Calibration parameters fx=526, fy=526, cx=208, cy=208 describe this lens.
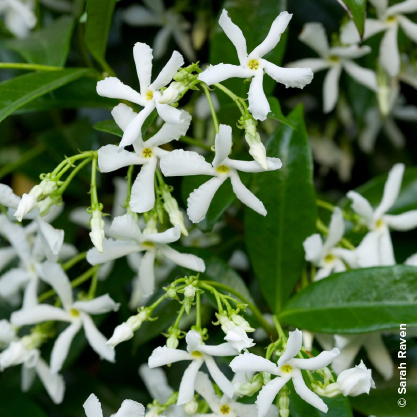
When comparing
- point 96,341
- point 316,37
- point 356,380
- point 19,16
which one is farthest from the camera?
point 19,16

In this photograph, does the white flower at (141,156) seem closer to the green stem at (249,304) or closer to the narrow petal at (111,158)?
the narrow petal at (111,158)

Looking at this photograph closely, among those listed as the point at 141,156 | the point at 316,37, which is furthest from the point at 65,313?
the point at 316,37

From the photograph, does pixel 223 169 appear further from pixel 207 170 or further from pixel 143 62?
pixel 143 62

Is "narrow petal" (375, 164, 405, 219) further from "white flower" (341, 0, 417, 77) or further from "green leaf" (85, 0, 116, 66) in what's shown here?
"green leaf" (85, 0, 116, 66)

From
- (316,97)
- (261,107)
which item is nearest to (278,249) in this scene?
(261,107)

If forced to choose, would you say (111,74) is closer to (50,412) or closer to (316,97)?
(316,97)
